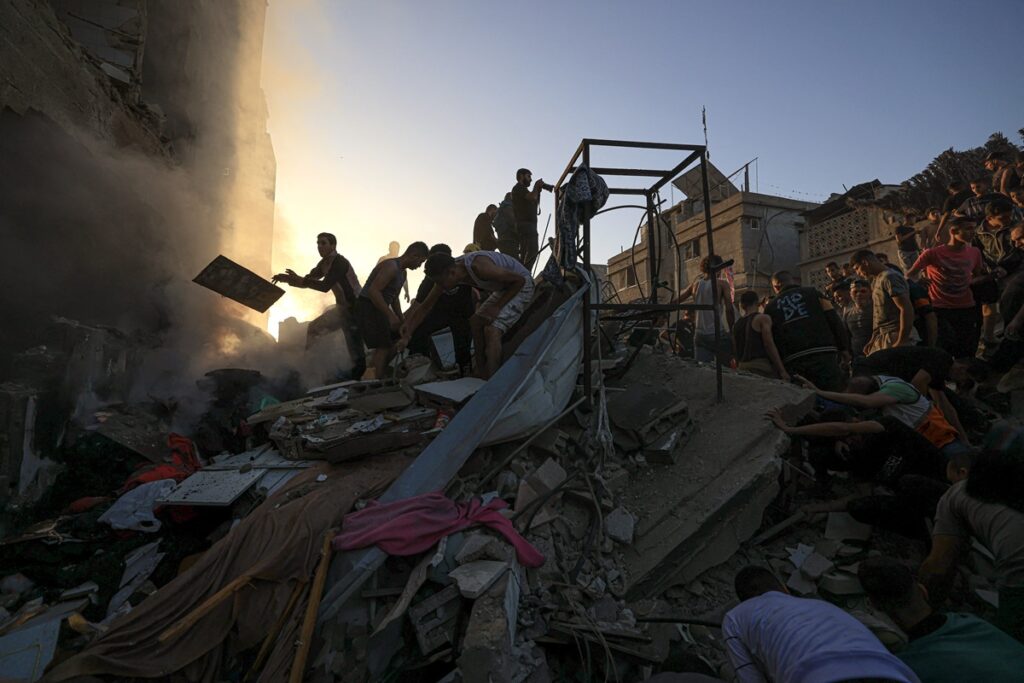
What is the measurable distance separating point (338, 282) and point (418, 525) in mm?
4159

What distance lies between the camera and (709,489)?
9.37ft

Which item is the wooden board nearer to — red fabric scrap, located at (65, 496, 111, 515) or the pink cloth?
red fabric scrap, located at (65, 496, 111, 515)

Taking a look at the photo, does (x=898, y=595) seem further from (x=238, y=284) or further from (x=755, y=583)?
(x=238, y=284)

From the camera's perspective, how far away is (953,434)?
3.24m

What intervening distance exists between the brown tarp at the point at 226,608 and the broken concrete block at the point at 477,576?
85 centimetres

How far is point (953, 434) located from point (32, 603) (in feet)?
20.7

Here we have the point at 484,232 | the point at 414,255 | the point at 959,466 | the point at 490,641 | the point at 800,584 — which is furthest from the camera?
the point at 484,232

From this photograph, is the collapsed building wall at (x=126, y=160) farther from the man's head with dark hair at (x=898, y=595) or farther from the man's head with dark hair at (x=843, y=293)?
the man's head with dark hair at (x=843, y=293)

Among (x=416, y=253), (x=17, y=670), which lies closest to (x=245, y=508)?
(x=17, y=670)

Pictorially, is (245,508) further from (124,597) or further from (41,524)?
(41,524)

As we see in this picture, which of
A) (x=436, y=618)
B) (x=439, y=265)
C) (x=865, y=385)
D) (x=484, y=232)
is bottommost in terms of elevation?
(x=436, y=618)

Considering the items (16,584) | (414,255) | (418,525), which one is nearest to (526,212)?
(414,255)

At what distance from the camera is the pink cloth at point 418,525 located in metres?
2.34

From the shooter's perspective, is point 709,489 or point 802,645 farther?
point 709,489
